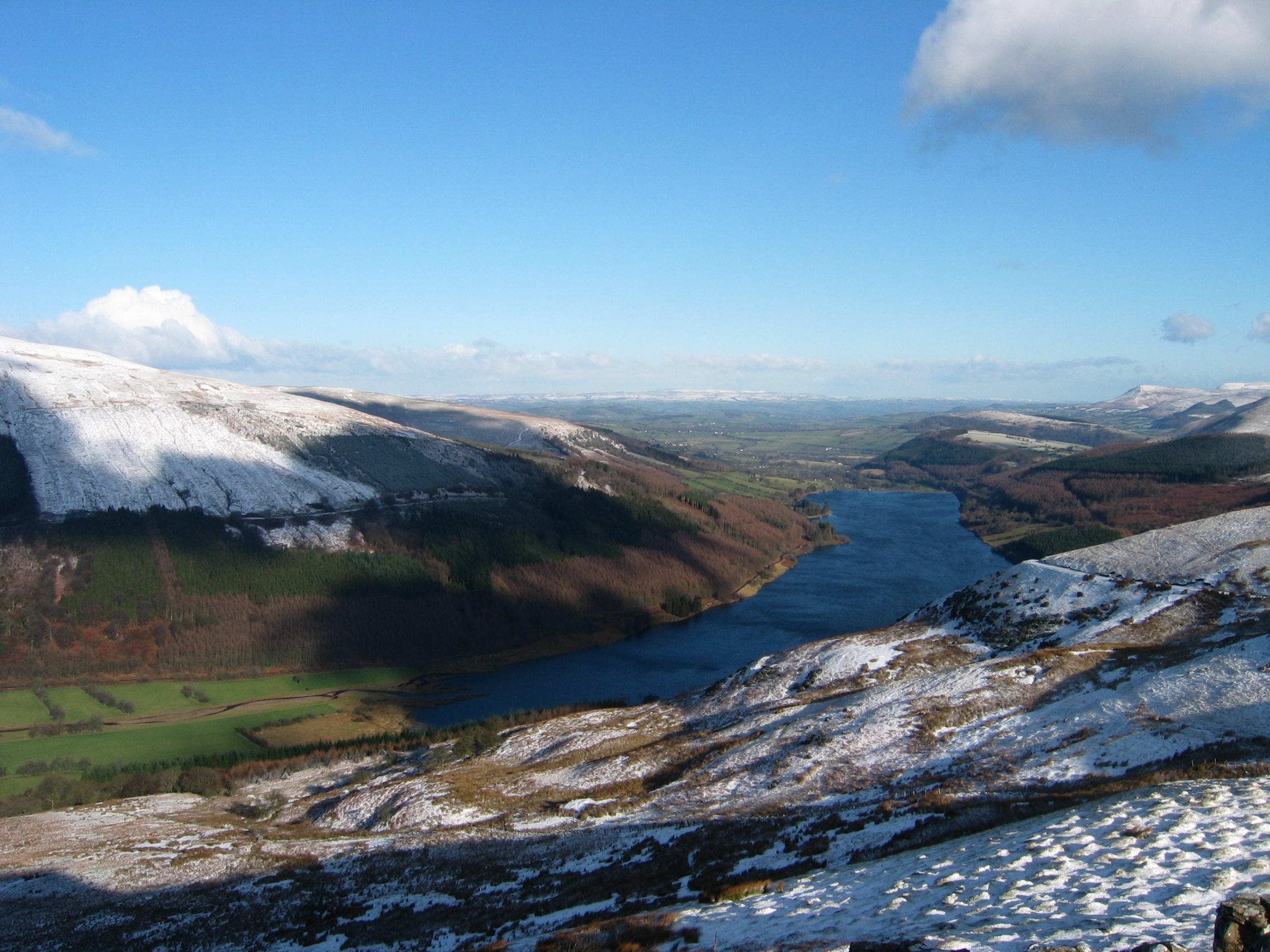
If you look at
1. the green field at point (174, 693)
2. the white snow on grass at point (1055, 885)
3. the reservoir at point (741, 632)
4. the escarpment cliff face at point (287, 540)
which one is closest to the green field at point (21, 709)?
the green field at point (174, 693)

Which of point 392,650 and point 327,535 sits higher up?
point 327,535

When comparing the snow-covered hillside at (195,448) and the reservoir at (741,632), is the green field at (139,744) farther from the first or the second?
the snow-covered hillside at (195,448)

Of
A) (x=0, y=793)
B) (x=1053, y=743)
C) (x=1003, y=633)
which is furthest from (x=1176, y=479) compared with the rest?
A: (x=0, y=793)

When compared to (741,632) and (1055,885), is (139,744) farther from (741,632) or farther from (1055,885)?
(1055,885)

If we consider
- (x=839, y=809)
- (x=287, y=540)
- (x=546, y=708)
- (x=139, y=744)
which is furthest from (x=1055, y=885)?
(x=287, y=540)

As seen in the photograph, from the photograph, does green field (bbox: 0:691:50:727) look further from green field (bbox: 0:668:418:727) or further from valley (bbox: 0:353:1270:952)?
valley (bbox: 0:353:1270:952)

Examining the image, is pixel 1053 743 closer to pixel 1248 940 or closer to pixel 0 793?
pixel 1248 940

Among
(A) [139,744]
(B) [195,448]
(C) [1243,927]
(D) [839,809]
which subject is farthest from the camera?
(B) [195,448]
